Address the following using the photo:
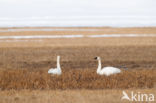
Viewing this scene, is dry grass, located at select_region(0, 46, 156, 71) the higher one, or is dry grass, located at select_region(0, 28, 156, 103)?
dry grass, located at select_region(0, 28, 156, 103)

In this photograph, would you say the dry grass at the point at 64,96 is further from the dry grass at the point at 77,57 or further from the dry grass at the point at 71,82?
the dry grass at the point at 77,57

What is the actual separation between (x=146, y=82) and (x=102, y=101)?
321cm

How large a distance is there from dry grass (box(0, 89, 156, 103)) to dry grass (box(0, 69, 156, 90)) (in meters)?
0.87

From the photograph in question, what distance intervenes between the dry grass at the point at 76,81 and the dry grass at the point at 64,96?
87cm

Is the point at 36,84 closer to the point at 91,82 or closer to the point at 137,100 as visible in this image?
the point at 91,82

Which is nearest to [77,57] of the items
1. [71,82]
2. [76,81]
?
[76,81]

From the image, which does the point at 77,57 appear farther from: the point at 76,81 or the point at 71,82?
the point at 71,82

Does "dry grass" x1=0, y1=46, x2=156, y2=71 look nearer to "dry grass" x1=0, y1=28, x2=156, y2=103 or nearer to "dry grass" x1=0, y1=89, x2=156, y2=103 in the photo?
"dry grass" x1=0, y1=28, x2=156, y2=103

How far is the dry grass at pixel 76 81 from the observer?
12.0 m

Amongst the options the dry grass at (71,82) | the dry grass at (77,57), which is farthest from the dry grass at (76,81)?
the dry grass at (77,57)

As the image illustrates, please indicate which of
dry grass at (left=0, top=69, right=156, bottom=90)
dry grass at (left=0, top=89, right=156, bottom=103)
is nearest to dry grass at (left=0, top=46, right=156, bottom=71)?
dry grass at (left=0, top=69, right=156, bottom=90)

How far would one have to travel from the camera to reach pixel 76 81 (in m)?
12.6

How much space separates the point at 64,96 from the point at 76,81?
7.83ft

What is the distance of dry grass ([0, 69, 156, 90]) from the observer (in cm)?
1203
